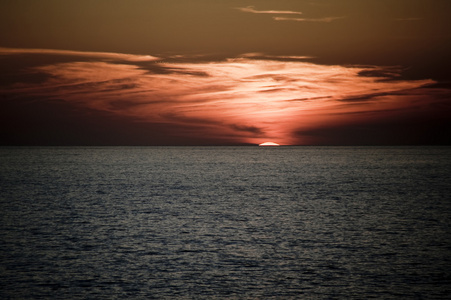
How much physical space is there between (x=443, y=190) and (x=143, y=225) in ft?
183

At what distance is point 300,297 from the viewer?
21.2 metres

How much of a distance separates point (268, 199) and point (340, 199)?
32.1 ft

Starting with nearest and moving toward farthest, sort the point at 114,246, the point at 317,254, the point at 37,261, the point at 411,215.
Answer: the point at 37,261
the point at 317,254
the point at 114,246
the point at 411,215

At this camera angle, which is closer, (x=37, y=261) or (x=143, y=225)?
(x=37, y=261)

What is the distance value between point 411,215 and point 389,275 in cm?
2485

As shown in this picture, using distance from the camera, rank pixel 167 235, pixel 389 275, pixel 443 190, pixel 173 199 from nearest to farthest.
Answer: pixel 389 275
pixel 167 235
pixel 173 199
pixel 443 190

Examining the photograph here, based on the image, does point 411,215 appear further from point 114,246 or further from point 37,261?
point 37,261

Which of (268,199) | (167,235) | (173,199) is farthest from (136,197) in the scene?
(167,235)

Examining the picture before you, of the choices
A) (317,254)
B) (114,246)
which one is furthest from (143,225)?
(317,254)

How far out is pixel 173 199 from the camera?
63.5 m

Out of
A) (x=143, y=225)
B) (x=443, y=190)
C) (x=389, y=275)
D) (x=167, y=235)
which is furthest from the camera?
(x=443, y=190)

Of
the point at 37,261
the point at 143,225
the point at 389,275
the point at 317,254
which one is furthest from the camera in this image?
the point at 143,225

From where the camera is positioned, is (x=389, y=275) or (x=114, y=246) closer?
(x=389, y=275)

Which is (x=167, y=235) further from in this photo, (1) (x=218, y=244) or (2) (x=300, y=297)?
(2) (x=300, y=297)
